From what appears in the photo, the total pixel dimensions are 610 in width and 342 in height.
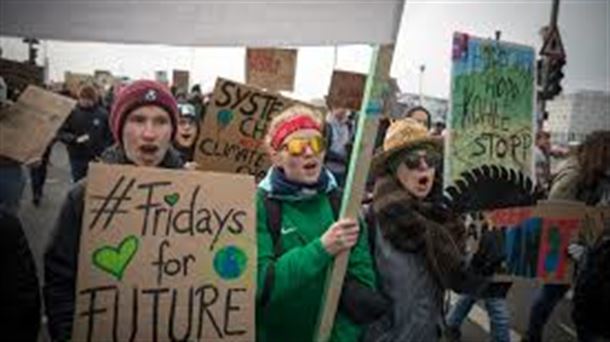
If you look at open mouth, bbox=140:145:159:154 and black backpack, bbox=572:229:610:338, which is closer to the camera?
open mouth, bbox=140:145:159:154

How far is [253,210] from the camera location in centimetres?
323

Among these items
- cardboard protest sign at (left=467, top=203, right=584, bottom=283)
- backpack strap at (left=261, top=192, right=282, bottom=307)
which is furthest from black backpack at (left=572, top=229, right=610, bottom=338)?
backpack strap at (left=261, top=192, right=282, bottom=307)

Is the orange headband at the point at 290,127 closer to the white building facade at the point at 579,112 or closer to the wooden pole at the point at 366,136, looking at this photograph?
the wooden pole at the point at 366,136

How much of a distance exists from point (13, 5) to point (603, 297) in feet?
11.2

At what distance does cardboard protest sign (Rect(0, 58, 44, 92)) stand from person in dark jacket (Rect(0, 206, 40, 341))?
2.56 metres

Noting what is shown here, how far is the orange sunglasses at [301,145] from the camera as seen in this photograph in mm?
3609

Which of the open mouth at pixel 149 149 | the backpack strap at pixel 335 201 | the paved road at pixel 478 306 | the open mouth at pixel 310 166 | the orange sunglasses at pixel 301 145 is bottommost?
the paved road at pixel 478 306

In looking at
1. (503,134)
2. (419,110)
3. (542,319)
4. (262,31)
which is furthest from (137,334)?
(419,110)

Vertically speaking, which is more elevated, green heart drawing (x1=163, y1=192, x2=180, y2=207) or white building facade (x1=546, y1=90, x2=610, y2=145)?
green heart drawing (x1=163, y1=192, x2=180, y2=207)

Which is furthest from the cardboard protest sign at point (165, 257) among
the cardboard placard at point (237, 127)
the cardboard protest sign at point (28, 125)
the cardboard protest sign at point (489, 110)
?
the cardboard placard at point (237, 127)

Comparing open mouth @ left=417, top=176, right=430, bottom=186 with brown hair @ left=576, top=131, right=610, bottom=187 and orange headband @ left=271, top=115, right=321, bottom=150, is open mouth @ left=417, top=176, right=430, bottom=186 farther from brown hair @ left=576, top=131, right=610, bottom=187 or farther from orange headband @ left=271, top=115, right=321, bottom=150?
brown hair @ left=576, top=131, right=610, bottom=187

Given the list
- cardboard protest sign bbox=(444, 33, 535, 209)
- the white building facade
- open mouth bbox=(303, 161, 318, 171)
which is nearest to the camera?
open mouth bbox=(303, 161, 318, 171)

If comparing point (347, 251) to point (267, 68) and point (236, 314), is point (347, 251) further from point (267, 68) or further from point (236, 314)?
point (267, 68)

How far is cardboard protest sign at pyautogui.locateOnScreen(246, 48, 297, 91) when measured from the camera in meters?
9.20
